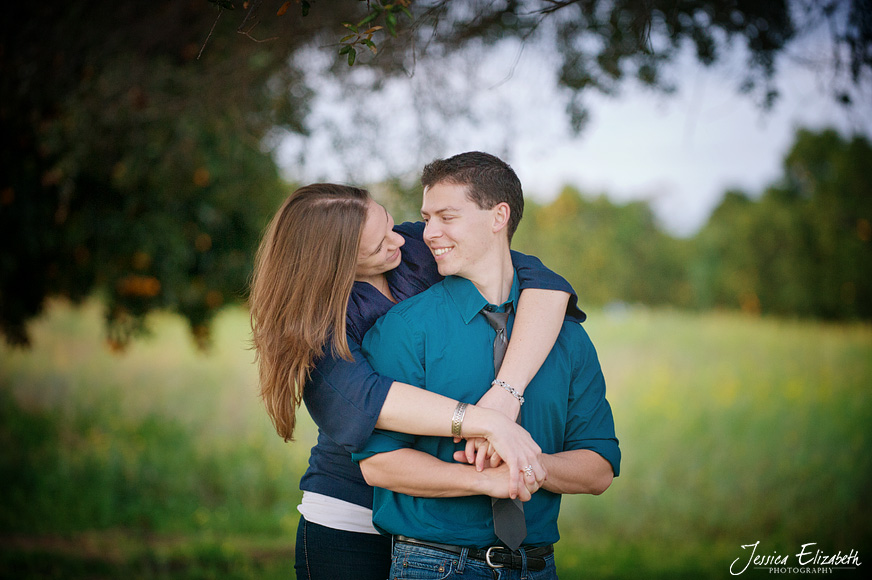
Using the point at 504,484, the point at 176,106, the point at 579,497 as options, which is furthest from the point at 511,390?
the point at 579,497

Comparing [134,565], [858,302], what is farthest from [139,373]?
[858,302]

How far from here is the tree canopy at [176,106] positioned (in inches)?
139

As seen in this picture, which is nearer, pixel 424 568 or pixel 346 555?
pixel 424 568

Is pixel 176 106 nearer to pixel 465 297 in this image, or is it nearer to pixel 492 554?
pixel 465 297

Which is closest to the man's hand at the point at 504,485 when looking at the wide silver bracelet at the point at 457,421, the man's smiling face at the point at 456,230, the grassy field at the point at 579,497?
the wide silver bracelet at the point at 457,421

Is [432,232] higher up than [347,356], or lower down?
higher up

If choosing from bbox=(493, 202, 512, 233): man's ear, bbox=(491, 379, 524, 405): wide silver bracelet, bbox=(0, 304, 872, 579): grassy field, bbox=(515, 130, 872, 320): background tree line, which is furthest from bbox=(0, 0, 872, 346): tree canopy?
bbox=(515, 130, 872, 320): background tree line

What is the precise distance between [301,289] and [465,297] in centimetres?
44

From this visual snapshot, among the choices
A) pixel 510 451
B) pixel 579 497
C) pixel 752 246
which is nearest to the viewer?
pixel 510 451

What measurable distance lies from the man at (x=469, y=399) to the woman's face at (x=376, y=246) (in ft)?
0.43

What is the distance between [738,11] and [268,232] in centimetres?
275

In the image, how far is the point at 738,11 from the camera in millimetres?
3469

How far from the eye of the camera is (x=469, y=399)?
1839 mm

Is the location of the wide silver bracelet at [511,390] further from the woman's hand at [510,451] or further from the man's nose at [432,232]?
the man's nose at [432,232]
